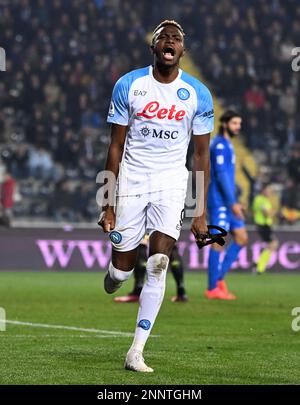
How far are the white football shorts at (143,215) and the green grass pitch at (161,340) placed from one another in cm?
90

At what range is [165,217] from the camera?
8.09 metres

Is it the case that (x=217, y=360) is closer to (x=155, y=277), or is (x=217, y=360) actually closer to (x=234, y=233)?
(x=155, y=277)

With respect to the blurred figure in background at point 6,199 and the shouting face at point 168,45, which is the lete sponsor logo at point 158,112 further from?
the blurred figure in background at point 6,199

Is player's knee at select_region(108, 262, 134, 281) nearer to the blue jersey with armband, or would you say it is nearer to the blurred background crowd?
the blue jersey with armband

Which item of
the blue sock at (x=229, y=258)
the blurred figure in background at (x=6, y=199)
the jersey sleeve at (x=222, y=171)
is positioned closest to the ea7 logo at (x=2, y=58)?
the blurred figure in background at (x=6, y=199)

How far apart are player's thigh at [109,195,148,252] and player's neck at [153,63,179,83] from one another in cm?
86

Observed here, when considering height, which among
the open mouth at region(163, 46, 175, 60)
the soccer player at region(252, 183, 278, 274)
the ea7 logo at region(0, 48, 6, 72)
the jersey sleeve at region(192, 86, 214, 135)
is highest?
the ea7 logo at region(0, 48, 6, 72)

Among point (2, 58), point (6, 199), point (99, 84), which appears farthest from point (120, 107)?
point (99, 84)

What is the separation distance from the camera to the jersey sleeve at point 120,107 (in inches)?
319

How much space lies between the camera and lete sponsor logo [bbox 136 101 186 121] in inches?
319

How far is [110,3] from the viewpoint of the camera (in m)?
30.0

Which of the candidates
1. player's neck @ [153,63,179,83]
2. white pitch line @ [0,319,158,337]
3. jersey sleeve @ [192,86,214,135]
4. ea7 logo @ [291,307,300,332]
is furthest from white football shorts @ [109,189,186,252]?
ea7 logo @ [291,307,300,332]

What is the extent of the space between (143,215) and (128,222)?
131 mm
